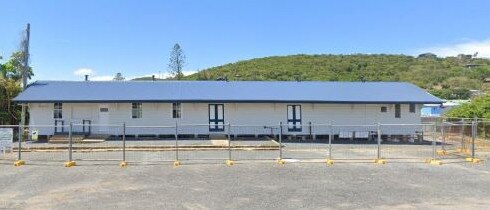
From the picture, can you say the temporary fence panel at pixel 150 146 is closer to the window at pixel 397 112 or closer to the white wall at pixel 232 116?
the white wall at pixel 232 116

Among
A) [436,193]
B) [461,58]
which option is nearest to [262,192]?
[436,193]

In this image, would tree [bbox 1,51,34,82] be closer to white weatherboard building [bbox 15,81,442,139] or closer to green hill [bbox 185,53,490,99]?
white weatherboard building [bbox 15,81,442,139]

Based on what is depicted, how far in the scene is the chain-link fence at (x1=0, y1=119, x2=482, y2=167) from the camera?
867 inches

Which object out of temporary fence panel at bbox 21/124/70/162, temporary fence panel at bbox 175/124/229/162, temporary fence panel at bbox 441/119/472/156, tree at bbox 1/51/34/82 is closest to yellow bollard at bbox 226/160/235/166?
temporary fence panel at bbox 175/124/229/162

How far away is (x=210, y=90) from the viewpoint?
3622 centimetres

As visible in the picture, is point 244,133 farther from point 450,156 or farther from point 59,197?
point 59,197

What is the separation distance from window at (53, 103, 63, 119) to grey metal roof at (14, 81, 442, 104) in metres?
0.64

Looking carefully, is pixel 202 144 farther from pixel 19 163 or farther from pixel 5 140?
pixel 19 163

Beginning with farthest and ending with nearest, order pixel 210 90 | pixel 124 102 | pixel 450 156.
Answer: pixel 210 90, pixel 124 102, pixel 450 156

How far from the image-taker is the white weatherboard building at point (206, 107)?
109 ft

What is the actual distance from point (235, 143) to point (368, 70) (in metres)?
71.2

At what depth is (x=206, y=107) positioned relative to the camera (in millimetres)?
34344

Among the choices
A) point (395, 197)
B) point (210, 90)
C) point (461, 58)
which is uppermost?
point (461, 58)

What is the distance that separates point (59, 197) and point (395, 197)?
891 cm
